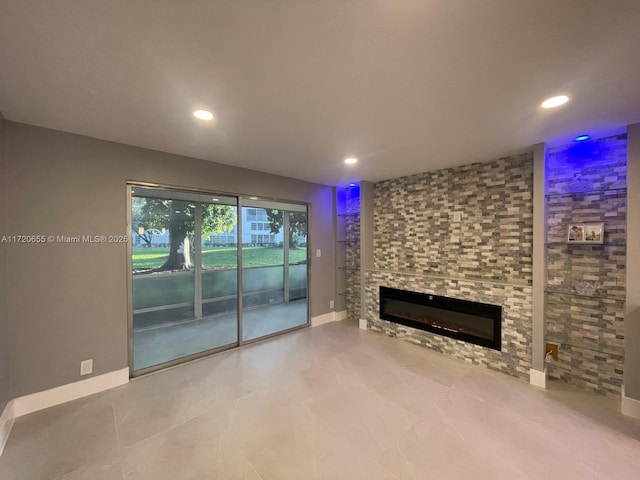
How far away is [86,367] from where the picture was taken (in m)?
2.42

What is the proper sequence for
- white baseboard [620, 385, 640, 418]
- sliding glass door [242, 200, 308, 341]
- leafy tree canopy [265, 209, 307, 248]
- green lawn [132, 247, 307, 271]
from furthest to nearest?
leafy tree canopy [265, 209, 307, 248] → sliding glass door [242, 200, 308, 341] → green lawn [132, 247, 307, 271] → white baseboard [620, 385, 640, 418]

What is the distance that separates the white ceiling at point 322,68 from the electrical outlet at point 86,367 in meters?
2.10

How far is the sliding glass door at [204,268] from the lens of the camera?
3.28 metres

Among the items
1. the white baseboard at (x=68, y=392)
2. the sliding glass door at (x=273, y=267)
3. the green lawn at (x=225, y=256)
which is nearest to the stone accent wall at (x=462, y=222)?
the sliding glass door at (x=273, y=267)

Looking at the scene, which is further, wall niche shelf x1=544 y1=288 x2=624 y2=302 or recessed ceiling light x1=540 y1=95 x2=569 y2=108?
wall niche shelf x1=544 y1=288 x2=624 y2=302

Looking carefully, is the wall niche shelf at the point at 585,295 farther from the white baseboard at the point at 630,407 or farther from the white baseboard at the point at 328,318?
the white baseboard at the point at 328,318

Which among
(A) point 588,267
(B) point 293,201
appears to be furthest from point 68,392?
(A) point 588,267

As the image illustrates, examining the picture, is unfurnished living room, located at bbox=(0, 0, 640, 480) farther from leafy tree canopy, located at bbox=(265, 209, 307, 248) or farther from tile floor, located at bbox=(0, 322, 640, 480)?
leafy tree canopy, located at bbox=(265, 209, 307, 248)

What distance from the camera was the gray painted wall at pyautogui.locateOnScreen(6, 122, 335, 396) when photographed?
2.15m

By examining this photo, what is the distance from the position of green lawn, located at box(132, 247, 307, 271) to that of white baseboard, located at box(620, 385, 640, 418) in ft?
12.2

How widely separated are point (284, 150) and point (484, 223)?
2.57m

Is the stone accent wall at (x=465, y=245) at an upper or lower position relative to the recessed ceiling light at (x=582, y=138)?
lower

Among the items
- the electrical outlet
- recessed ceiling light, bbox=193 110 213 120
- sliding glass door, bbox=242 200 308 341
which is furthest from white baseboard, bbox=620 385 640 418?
the electrical outlet

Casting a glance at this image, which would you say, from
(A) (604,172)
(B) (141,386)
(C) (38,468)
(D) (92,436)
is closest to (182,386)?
(B) (141,386)
